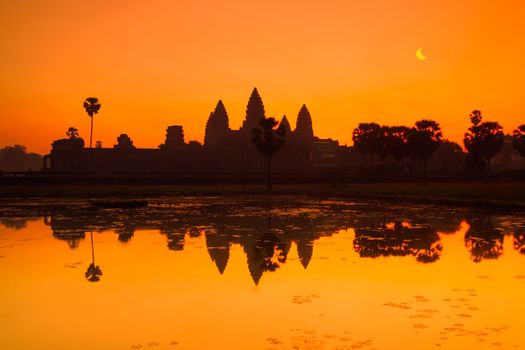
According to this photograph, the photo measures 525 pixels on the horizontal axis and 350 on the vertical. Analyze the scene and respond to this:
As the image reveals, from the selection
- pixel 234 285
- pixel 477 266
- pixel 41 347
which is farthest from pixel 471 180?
pixel 41 347

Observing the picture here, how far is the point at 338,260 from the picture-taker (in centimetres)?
1580

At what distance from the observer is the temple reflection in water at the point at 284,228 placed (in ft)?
56.3

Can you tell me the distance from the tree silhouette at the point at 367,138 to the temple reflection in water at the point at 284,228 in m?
67.2

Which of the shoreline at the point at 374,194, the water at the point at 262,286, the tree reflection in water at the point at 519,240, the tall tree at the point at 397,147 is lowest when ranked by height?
the water at the point at 262,286

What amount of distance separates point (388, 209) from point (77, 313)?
25902mm

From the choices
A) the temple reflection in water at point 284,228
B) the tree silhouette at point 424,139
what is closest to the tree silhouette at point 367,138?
the tree silhouette at point 424,139

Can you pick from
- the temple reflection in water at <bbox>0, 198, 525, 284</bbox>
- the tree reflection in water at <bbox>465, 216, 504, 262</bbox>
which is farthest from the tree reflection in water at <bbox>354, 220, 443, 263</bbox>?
the tree reflection in water at <bbox>465, 216, 504, 262</bbox>

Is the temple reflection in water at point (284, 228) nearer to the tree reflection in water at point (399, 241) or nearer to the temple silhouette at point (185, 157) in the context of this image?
the tree reflection in water at point (399, 241)

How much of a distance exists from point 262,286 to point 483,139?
267 ft

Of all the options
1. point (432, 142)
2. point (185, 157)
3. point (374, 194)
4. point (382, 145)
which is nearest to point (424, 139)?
point (432, 142)

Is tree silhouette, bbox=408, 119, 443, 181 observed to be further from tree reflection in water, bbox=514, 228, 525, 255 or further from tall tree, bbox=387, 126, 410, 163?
tree reflection in water, bbox=514, 228, 525, 255

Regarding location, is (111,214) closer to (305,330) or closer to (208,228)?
(208,228)

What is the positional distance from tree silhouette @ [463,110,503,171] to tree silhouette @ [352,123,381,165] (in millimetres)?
16124

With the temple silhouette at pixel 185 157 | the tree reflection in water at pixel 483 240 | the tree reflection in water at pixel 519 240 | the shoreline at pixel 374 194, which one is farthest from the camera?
the temple silhouette at pixel 185 157
